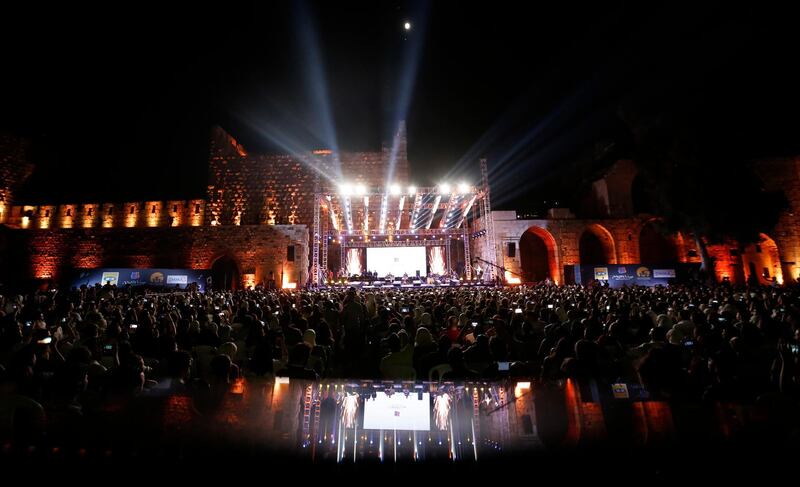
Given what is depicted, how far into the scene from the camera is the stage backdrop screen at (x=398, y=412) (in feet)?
7.52

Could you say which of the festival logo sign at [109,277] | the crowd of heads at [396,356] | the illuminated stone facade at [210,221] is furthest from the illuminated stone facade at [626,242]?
the festival logo sign at [109,277]

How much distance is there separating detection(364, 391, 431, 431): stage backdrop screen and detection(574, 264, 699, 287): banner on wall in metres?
21.4

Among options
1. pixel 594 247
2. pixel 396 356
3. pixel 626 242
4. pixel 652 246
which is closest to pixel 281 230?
pixel 396 356

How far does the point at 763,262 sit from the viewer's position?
2656 centimetres

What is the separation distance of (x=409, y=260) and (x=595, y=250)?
50.5 ft

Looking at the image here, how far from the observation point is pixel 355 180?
101 feet

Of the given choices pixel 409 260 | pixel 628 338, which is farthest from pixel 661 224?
pixel 628 338

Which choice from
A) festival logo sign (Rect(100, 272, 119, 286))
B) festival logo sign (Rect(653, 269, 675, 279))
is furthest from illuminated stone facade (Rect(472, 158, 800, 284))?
festival logo sign (Rect(100, 272, 119, 286))

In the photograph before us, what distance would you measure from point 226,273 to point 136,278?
19.7 feet

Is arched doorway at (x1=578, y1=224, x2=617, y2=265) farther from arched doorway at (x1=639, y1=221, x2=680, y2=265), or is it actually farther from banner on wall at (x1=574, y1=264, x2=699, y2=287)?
banner on wall at (x1=574, y1=264, x2=699, y2=287)

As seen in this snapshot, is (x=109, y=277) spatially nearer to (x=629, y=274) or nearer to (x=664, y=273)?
(x=629, y=274)

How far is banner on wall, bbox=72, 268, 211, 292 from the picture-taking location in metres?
20.4

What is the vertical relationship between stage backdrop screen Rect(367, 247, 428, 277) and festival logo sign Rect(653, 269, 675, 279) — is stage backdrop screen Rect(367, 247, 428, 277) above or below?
above

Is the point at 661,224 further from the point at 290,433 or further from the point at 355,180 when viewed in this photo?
the point at 290,433
